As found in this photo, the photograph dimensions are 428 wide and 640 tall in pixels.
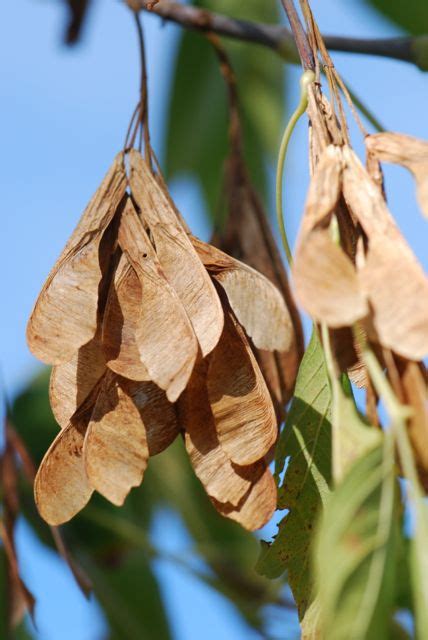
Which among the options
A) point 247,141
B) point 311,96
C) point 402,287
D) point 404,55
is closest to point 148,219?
point 311,96

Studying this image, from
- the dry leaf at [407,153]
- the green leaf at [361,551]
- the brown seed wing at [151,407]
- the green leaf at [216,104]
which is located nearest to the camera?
the green leaf at [361,551]

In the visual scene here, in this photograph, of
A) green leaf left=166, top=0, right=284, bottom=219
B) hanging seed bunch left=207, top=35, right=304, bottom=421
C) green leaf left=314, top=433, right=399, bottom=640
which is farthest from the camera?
green leaf left=166, top=0, right=284, bottom=219

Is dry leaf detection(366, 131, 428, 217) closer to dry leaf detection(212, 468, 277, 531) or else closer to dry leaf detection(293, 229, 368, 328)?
dry leaf detection(293, 229, 368, 328)

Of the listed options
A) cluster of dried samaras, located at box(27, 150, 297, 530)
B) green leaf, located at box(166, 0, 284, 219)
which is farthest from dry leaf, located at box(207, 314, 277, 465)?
green leaf, located at box(166, 0, 284, 219)

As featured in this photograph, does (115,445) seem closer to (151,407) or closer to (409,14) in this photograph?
(151,407)

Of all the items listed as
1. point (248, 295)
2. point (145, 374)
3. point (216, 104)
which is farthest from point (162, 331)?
point (216, 104)

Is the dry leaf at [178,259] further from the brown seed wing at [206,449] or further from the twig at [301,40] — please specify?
the twig at [301,40]

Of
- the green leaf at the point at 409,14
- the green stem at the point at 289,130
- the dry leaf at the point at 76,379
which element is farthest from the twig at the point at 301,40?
the green leaf at the point at 409,14
